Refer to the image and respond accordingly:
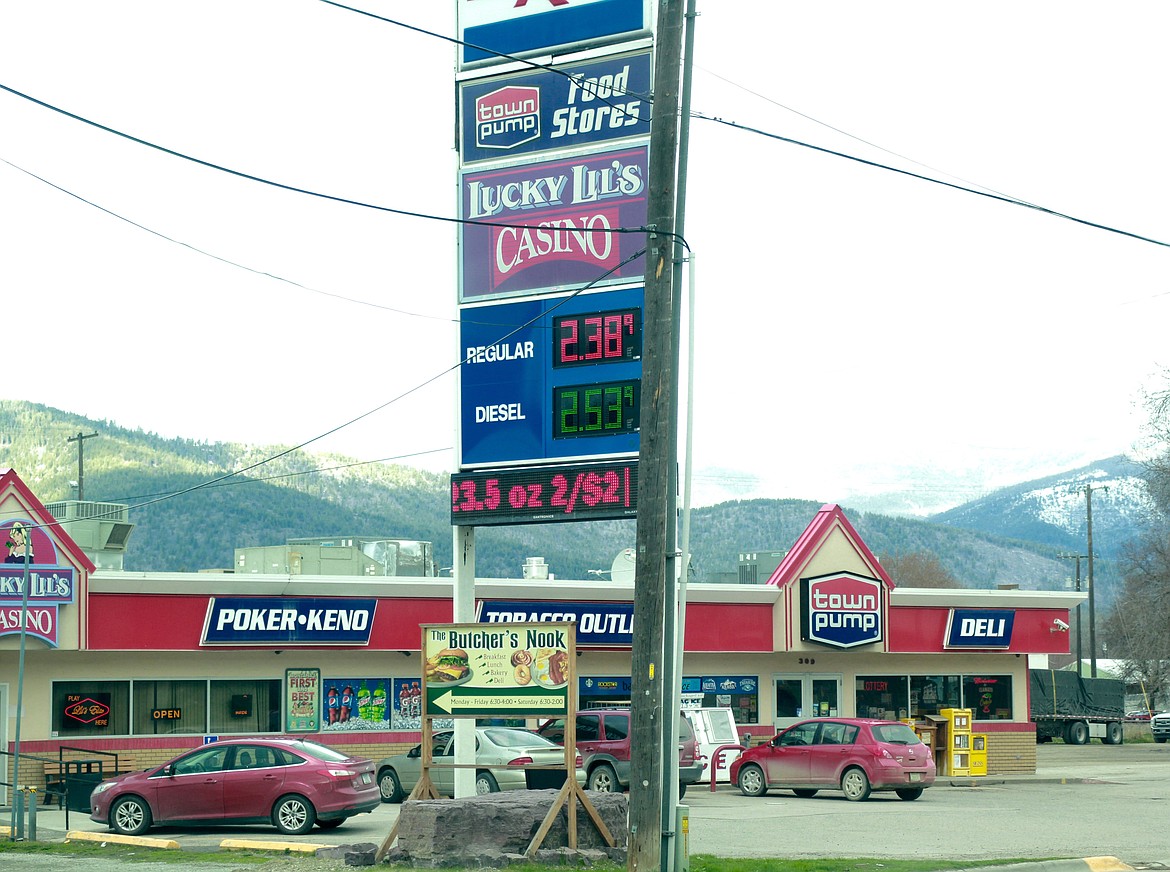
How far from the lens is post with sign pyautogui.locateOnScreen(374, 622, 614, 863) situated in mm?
17406

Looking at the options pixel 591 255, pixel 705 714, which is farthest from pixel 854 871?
pixel 705 714

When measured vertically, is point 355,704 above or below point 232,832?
above

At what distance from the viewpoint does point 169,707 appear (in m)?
32.0

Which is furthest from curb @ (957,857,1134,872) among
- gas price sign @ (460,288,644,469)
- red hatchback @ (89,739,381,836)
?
red hatchback @ (89,739,381,836)

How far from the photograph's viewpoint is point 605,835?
54.9 ft

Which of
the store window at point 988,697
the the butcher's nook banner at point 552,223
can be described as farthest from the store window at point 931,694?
the the butcher's nook banner at point 552,223

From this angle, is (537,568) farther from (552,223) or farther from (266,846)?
(266,846)

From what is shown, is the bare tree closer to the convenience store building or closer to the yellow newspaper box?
the convenience store building

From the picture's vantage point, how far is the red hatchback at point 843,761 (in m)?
28.0

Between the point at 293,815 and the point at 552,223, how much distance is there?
31.4 feet

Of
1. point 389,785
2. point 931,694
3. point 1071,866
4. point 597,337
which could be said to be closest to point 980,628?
point 931,694

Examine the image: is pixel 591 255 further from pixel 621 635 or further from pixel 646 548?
pixel 621 635

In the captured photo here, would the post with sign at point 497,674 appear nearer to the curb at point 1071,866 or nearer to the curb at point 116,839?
the curb at point 116,839

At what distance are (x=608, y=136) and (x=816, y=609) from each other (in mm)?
19354
